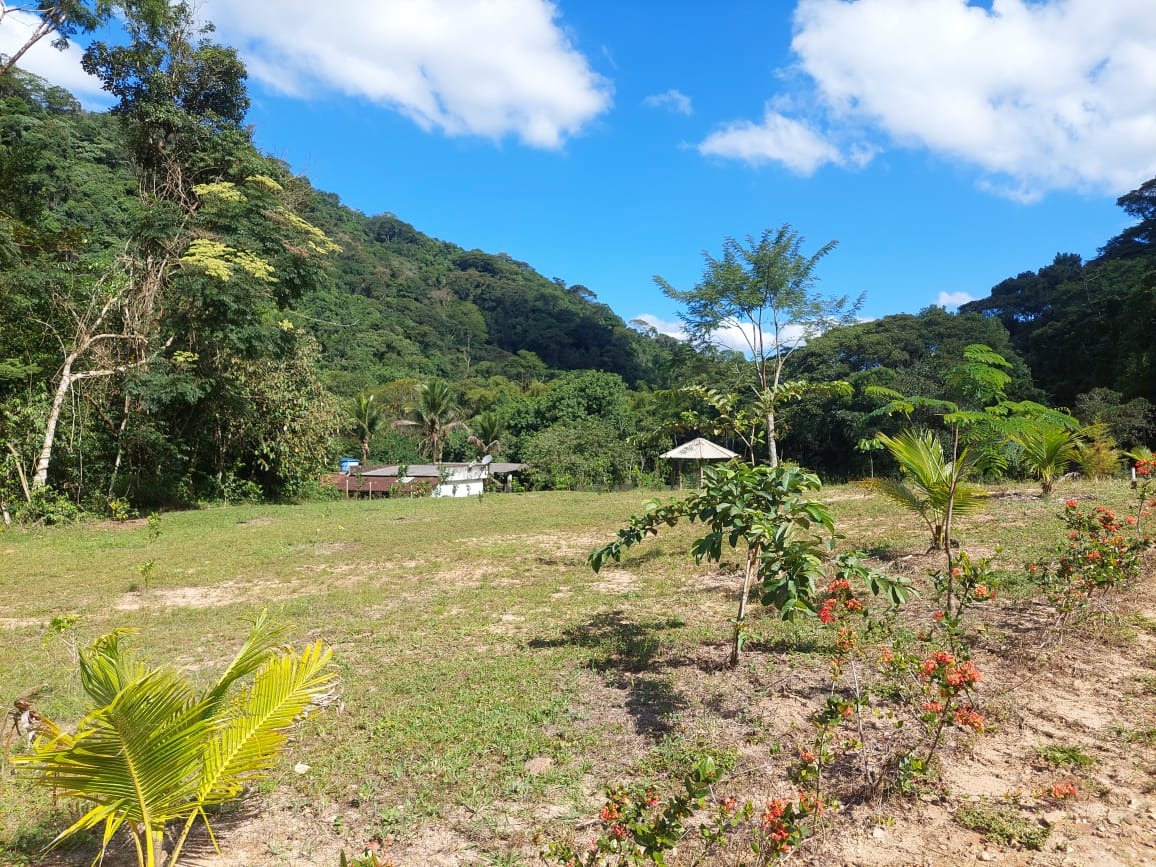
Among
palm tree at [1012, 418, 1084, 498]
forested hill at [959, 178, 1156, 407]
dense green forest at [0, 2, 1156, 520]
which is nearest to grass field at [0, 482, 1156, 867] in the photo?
palm tree at [1012, 418, 1084, 498]

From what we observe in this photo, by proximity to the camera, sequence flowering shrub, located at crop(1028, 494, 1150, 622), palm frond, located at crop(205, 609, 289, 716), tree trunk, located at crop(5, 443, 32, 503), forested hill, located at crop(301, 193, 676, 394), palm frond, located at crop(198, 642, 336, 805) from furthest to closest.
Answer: forested hill, located at crop(301, 193, 676, 394) < tree trunk, located at crop(5, 443, 32, 503) < flowering shrub, located at crop(1028, 494, 1150, 622) < palm frond, located at crop(198, 642, 336, 805) < palm frond, located at crop(205, 609, 289, 716)

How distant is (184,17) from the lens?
48.5 ft

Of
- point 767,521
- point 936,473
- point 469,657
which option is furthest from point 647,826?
point 936,473

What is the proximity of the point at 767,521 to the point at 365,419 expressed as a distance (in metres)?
26.5

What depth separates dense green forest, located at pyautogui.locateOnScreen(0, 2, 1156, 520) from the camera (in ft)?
40.2

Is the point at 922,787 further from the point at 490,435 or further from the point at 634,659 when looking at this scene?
the point at 490,435

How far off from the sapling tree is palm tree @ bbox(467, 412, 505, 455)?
27644 millimetres

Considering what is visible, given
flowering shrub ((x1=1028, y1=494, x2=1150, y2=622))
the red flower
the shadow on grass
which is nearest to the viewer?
the red flower

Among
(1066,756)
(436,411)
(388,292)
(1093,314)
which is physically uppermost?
(388,292)

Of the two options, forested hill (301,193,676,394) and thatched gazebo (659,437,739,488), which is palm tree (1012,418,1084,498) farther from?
forested hill (301,193,676,394)

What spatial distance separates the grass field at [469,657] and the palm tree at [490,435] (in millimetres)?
21029

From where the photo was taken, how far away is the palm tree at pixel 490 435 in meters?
31.2

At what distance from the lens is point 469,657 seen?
4.48 meters

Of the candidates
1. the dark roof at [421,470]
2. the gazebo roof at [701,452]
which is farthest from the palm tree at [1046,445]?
the dark roof at [421,470]
